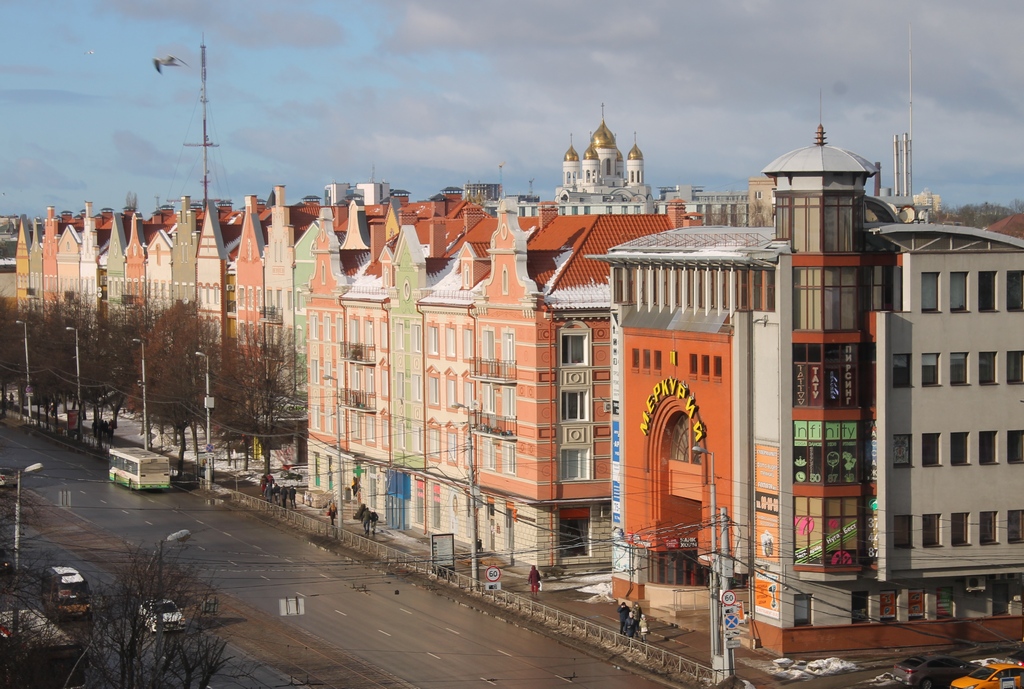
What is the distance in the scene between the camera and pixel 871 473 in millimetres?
53562

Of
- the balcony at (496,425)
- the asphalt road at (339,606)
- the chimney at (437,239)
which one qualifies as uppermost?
the chimney at (437,239)

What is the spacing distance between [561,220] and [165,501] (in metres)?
26.6

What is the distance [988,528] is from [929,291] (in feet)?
26.3

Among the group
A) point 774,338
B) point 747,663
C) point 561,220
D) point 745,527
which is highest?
point 561,220

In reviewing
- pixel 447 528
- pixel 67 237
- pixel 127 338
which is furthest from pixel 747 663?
pixel 67 237

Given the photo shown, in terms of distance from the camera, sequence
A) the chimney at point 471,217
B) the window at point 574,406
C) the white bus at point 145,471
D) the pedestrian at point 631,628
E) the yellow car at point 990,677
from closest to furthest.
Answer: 1. the yellow car at point 990,677
2. the pedestrian at point 631,628
3. the window at point 574,406
4. the chimney at point 471,217
5. the white bus at point 145,471

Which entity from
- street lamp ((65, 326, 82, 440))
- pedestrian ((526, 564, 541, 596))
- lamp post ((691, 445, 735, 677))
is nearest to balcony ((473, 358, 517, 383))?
pedestrian ((526, 564, 541, 596))

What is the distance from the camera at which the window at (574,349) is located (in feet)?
225

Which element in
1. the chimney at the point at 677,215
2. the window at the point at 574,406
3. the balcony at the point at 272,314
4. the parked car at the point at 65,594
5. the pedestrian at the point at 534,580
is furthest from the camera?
the balcony at the point at 272,314

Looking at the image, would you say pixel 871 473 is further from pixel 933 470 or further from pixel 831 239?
pixel 831 239

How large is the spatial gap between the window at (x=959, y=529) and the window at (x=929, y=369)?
4358 mm

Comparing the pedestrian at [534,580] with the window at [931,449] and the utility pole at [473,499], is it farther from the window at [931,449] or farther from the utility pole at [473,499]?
the window at [931,449]

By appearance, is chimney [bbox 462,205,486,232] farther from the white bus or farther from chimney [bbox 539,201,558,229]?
the white bus

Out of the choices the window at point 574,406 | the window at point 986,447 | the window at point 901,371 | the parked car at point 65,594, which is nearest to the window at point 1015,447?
the window at point 986,447
